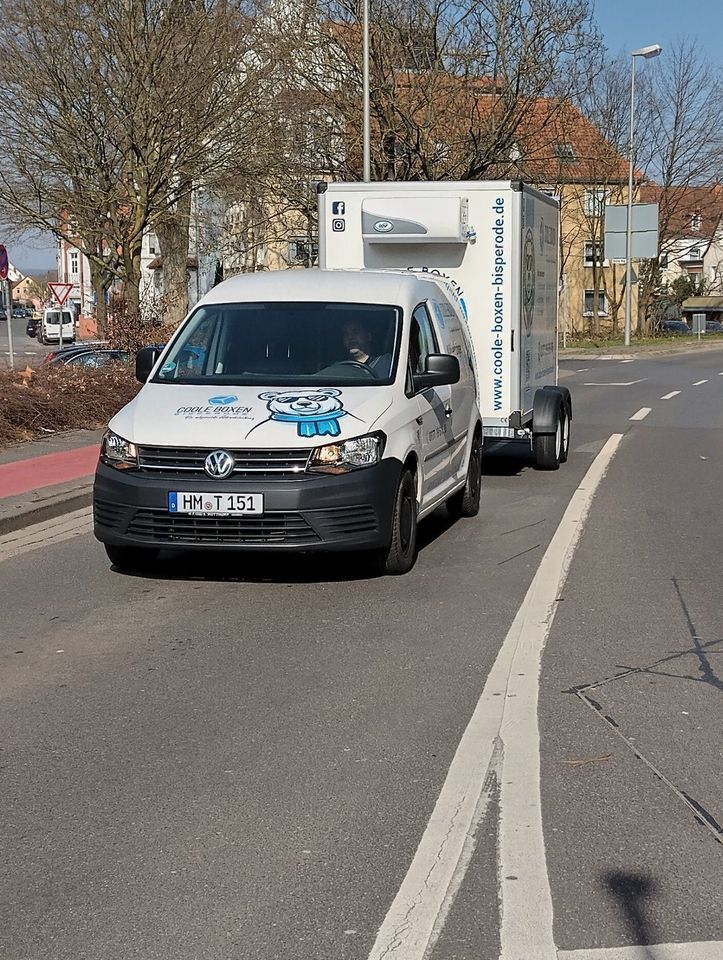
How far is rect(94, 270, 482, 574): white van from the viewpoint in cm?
799

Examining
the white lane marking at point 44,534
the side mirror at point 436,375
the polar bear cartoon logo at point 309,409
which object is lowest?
the white lane marking at point 44,534

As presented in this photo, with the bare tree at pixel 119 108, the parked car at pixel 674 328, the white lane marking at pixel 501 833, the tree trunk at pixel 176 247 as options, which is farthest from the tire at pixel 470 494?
the parked car at pixel 674 328

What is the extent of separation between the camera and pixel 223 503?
7.95 m

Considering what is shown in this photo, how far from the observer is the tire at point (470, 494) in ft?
36.6

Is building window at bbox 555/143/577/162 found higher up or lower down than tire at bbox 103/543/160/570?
higher up

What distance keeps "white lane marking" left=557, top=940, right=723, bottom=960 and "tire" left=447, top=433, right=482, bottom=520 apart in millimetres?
7592

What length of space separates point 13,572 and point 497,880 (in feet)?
19.3

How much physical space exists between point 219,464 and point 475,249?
5.79m

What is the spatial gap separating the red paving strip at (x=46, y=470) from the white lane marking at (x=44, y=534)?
726 mm

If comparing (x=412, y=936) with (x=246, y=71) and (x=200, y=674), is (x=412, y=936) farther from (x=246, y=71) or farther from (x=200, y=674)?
(x=246, y=71)

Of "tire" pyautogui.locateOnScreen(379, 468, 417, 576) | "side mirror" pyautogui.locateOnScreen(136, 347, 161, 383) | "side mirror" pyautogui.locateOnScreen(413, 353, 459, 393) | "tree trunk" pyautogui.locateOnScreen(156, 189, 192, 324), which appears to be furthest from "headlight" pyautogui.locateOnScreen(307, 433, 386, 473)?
"tree trunk" pyautogui.locateOnScreen(156, 189, 192, 324)

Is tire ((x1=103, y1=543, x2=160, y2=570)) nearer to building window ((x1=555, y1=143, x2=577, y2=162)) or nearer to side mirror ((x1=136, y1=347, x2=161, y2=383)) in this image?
side mirror ((x1=136, y1=347, x2=161, y2=383))

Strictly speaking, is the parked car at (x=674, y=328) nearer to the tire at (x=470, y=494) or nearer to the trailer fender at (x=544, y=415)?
the trailer fender at (x=544, y=415)

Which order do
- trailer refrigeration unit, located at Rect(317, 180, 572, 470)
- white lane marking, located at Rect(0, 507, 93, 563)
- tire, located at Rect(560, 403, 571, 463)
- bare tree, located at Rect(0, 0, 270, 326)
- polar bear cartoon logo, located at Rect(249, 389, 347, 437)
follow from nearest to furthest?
polar bear cartoon logo, located at Rect(249, 389, 347, 437)
white lane marking, located at Rect(0, 507, 93, 563)
trailer refrigeration unit, located at Rect(317, 180, 572, 470)
tire, located at Rect(560, 403, 571, 463)
bare tree, located at Rect(0, 0, 270, 326)
